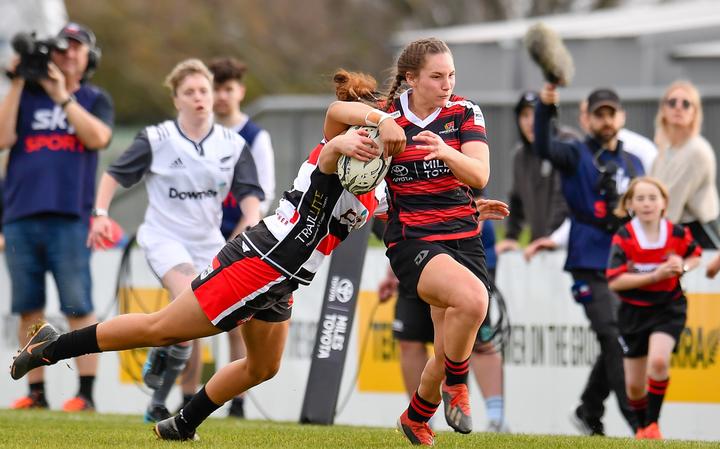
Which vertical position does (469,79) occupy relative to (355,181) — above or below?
above

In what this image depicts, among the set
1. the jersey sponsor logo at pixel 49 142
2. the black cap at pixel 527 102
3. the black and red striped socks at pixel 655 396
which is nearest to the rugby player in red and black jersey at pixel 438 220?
the black and red striped socks at pixel 655 396

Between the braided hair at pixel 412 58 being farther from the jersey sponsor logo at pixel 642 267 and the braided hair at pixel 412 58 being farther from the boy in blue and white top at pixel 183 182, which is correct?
the jersey sponsor logo at pixel 642 267

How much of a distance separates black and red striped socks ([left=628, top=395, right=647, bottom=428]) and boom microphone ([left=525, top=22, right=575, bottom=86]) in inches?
86.0

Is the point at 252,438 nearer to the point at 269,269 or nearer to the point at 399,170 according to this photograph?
the point at 269,269

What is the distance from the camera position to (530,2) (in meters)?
43.5

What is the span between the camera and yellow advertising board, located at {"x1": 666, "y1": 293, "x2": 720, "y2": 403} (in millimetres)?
10109

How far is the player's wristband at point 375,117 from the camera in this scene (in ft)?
21.7

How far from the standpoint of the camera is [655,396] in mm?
9102

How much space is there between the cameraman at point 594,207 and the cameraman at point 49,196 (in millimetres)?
3253

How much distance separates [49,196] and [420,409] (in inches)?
159

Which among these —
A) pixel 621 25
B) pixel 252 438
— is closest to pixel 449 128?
pixel 252 438

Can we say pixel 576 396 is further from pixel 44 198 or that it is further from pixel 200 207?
pixel 44 198

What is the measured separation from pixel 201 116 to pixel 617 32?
635 inches

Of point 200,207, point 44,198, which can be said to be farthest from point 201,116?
point 44,198
